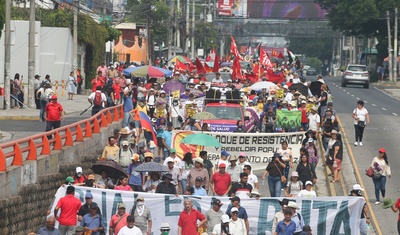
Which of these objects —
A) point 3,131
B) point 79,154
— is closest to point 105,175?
point 79,154

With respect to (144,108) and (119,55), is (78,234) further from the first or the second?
(119,55)

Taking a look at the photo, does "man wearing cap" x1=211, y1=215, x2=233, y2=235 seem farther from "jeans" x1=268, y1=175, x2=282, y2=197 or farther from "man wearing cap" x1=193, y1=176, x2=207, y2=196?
"jeans" x1=268, y1=175, x2=282, y2=197

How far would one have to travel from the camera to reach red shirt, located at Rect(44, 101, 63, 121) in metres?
28.6

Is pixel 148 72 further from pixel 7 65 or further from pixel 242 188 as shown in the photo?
pixel 242 188

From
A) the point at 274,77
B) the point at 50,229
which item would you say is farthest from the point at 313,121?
the point at 50,229

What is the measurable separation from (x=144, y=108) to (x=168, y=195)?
11254 millimetres

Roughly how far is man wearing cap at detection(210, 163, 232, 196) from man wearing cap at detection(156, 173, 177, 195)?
1.61 metres

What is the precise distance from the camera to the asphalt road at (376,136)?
24938 mm

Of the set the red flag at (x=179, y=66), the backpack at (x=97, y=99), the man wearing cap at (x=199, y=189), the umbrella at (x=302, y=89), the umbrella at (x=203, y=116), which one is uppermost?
the red flag at (x=179, y=66)

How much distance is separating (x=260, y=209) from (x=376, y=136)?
18.4 metres

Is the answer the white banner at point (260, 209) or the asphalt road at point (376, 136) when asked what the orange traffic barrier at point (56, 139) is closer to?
the white banner at point (260, 209)

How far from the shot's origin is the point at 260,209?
1994 centimetres

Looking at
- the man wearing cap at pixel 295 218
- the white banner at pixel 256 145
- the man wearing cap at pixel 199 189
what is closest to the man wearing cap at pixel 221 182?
the man wearing cap at pixel 199 189

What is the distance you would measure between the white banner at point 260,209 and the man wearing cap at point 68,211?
0.68 metres
